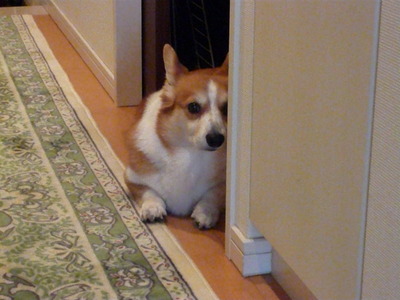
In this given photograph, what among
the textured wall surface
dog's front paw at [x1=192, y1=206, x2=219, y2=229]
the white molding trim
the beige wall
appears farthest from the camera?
the beige wall

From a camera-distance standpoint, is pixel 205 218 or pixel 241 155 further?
pixel 205 218

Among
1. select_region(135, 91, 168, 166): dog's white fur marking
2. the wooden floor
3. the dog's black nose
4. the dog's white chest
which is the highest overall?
the dog's black nose

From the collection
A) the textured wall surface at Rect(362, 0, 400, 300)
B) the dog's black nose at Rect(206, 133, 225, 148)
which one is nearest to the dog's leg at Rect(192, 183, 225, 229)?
the dog's black nose at Rect(206, 133, 225, 148)

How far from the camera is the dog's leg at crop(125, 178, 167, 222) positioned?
2.18 metres

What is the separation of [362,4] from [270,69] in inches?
17.9

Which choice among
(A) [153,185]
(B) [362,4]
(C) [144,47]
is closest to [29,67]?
(C) [144,47]

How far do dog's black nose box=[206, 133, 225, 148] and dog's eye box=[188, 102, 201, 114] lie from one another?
0.09m

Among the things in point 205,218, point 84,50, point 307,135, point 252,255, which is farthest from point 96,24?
point 307,135

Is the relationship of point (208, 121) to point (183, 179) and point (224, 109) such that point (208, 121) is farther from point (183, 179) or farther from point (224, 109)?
point (183, 179)

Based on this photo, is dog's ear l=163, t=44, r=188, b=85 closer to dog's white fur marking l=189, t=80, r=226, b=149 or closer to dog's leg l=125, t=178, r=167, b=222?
dog's white fur marking l=189, t=80, r=226, b=149

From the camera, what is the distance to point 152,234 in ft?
6.96

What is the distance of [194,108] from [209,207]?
0.31 metres

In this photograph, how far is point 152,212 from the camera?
218 centimetres

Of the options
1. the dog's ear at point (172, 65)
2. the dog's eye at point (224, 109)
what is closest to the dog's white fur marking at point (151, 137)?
the dog's ear at point (172, 65)
